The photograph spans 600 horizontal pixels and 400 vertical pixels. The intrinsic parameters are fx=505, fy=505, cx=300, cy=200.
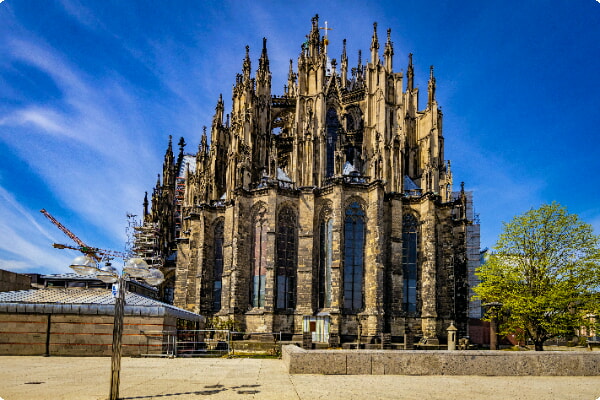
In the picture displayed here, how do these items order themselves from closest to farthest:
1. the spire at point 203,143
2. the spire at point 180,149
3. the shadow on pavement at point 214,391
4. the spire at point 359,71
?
the shadow on pavement at point 214,391 → the spire at point 203,143 → the spire at point 359,71 → the spire at point 180,149

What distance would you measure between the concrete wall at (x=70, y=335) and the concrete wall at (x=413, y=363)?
10.3 metres

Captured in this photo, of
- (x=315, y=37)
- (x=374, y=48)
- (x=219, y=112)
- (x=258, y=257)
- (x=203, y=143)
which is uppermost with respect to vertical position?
(x=315, y=37)

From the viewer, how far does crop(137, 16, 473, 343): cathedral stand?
133 feet

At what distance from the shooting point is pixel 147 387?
1167 centimetres

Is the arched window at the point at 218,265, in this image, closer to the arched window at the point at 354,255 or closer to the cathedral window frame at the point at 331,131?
the arched window at the point at 354,255

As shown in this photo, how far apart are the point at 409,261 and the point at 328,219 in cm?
780

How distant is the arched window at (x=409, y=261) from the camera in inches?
1665

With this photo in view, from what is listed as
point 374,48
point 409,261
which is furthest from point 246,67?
point 409,261

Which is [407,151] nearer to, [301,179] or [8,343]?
[301,179]

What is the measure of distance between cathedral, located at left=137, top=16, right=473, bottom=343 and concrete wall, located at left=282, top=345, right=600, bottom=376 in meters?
24.2

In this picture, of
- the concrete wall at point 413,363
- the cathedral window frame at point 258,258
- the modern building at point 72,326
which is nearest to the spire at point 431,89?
the cathedral window frame at point 258,258

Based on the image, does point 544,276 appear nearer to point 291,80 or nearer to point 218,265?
point 218,265

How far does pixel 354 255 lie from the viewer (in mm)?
41469

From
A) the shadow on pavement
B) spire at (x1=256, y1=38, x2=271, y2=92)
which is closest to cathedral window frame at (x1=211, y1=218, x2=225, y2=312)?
spire at (x1=256, y1=38, x2=271, y2=92)
